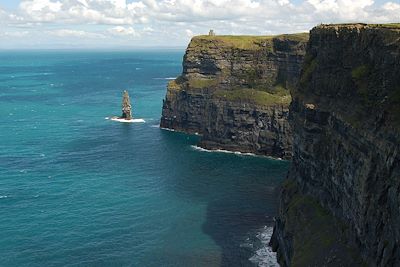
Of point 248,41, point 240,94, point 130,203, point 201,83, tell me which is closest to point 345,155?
point 130,203

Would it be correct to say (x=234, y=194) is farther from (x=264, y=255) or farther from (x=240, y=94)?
(x=240, y=94)

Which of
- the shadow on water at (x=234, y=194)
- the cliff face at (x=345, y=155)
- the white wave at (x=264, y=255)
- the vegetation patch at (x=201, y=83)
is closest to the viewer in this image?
the cliff face at (x=345, y=155)

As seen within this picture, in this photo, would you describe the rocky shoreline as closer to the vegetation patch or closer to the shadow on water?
the shadow on water

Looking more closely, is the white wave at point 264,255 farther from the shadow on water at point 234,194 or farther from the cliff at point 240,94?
the cliff at point 240,94

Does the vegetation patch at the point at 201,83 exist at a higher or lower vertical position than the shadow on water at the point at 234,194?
higher

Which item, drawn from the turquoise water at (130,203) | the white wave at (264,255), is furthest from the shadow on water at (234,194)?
the white wave at (264,255)

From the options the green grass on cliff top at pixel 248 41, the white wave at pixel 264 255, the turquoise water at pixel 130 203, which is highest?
the green grass on cliff top at pixel 248 41
